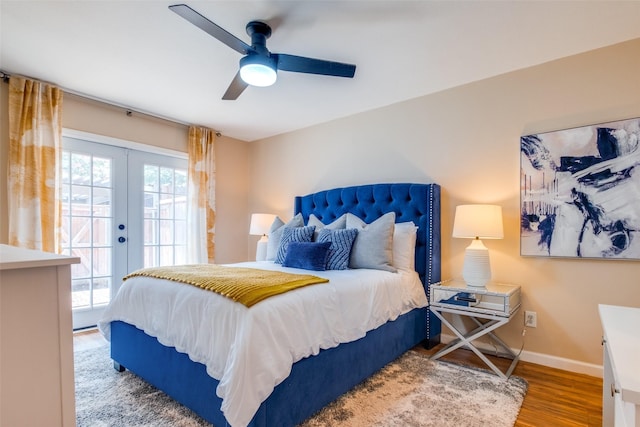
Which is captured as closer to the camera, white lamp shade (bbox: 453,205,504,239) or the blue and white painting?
the blue and white painting

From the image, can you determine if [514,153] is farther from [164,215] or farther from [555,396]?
[164,215]

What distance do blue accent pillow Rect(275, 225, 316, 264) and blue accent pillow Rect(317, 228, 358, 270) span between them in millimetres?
152

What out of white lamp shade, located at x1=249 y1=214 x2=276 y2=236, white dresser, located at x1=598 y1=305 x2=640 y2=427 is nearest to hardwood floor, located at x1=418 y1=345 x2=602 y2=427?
white dresser, located at x1=598 y1=305 x2=640 y2=427

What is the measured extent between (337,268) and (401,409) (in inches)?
42.9

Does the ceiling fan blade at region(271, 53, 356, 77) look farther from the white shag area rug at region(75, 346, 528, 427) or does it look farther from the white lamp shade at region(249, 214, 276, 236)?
the white lamp shade at region(249, 214, 276, 236)

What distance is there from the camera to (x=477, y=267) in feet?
7.98

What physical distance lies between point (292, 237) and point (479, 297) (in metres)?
1.65

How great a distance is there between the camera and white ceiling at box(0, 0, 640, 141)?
1930mm

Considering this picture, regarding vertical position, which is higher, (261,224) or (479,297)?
(261,224)

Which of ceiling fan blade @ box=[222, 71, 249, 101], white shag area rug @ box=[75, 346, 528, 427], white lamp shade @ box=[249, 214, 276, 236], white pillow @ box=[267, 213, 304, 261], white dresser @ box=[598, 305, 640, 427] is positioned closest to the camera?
white dresser @ box=[598, 305, 640, 427]

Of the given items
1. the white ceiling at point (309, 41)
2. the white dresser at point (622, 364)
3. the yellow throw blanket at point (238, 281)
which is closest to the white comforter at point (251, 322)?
the yellow throw blanket at point (238, 281)

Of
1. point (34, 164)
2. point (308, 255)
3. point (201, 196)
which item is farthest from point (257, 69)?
point (201, 196)

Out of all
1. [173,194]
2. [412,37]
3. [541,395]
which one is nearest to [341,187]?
[412,37]

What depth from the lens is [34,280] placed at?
90 cm
